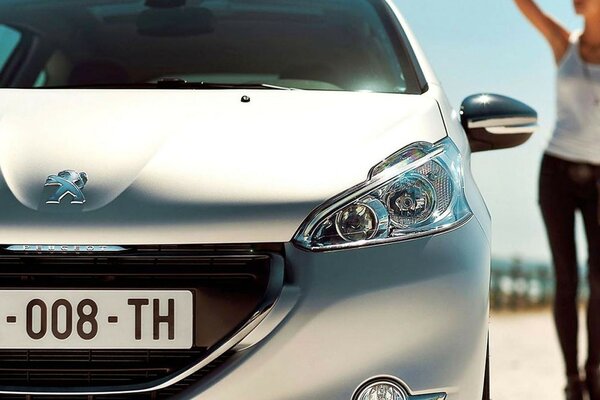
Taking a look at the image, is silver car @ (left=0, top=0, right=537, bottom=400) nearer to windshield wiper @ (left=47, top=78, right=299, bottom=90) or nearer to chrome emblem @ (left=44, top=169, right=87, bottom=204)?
chrome emblem @ (left=44, top=169, right=87, bottom=204)

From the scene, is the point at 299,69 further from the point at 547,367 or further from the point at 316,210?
the point at 547,367

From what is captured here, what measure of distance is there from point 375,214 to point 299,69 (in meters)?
1.51

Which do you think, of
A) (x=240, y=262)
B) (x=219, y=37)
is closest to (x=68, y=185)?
(x=240, y=262)

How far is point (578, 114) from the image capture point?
15.0ft

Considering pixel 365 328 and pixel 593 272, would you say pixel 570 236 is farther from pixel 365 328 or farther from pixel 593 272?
pixel 365 328

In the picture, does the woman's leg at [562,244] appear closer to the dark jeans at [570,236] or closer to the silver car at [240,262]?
the dark jeans at [570,236]

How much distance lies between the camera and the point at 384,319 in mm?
2391

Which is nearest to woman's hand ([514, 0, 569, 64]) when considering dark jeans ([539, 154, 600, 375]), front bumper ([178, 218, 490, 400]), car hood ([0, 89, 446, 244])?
dark jeans ([539, 154, 600, 375])

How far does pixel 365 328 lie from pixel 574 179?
7.93 ft

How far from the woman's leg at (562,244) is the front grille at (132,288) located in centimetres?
246

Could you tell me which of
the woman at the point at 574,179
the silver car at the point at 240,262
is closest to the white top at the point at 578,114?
the woman at the point at 574,179

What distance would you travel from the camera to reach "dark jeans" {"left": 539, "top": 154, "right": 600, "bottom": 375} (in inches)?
181

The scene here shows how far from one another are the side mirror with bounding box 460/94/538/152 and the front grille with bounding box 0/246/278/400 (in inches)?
40.8

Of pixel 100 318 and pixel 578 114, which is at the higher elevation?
pixel 578 114
